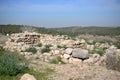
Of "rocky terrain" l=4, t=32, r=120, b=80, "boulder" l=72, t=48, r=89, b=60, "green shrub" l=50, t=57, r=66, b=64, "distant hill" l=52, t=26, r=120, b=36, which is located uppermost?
"boulder" l=72, t=48, r=89, b=60

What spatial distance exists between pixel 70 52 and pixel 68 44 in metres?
6.96

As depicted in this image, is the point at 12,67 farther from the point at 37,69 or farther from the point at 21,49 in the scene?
the point at 21,49

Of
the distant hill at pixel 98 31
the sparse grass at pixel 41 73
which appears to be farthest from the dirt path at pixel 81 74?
the distant hill at pixel 98 31

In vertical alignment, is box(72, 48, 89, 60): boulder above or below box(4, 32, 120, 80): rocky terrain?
above

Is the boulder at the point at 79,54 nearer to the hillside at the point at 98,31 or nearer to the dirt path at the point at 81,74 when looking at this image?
the dirt path at the point at 81,74

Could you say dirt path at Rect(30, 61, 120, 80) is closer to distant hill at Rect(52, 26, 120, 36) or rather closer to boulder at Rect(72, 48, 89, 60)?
boulder at Rect(72, 48, 89, 60)

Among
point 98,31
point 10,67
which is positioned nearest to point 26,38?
point 10,67

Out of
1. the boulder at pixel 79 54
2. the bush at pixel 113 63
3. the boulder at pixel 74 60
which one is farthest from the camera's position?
the boulder at pixel 79 54

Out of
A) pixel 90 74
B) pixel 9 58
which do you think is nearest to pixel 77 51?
pixel 90 74

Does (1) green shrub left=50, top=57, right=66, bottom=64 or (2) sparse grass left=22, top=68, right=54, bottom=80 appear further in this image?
(1) green shrub left=50, top=57, right=66, bottom=64

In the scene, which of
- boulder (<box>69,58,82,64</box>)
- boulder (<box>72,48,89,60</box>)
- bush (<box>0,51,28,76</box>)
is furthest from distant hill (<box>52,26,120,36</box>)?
bush (<box>0,51,28,76</box>)

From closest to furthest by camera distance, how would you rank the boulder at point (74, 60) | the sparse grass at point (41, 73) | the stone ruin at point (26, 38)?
1. the sparse grass at point (41, 73)
2. the boulder at point (74, 60)
3. the stone ruin at point (26, 38)

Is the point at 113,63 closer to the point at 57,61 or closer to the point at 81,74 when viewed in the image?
the point at 81,74

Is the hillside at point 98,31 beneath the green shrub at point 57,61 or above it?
beneath
